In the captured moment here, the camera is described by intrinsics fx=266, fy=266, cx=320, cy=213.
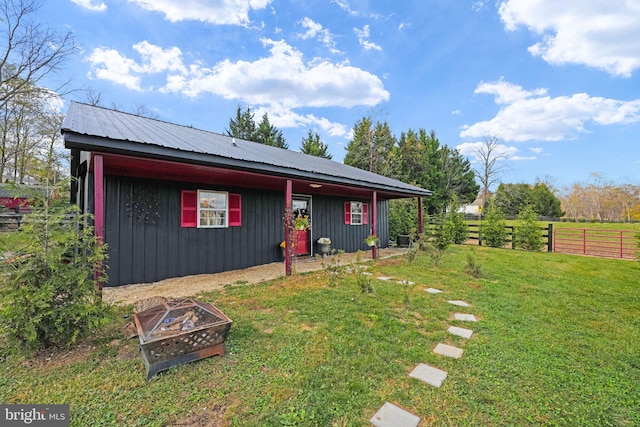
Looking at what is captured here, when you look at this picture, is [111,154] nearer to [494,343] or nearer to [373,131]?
[494,343]

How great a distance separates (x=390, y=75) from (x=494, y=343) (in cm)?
1303

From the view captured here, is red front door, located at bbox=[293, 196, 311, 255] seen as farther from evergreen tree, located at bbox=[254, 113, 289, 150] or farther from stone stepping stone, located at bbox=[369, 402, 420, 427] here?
evergreen tree, located at bbox=[254, 113, 289, 150]

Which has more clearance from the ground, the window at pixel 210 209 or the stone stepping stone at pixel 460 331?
the window at pixel 210 209

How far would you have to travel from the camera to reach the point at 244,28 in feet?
31.0

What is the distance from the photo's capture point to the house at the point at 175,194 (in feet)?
11.8

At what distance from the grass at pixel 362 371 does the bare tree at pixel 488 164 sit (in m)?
24.7

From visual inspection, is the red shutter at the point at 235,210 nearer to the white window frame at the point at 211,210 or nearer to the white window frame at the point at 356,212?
the white window frame at the point at 211,210

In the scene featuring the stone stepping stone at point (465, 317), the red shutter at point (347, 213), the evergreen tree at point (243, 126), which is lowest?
the stone stepping stone at point (465, 317)

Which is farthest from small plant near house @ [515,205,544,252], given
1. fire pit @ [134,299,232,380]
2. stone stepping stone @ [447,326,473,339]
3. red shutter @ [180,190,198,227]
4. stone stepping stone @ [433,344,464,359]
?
fire pit @ [134,299,232,380]

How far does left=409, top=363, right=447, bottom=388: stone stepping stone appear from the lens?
1923mm

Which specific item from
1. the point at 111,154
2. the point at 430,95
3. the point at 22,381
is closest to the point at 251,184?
the point at 111,154

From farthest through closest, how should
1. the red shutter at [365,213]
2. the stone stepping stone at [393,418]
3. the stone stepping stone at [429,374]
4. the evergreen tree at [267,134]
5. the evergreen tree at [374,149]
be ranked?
the evergreen tree at [267,134] < the evergreen tree at [374,149] < the red shutter at [365,213] < the stone stepping stone at [429,374] < the stone stepping stone at [393,418]

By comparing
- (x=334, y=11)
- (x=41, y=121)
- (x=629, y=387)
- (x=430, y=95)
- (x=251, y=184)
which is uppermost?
(x=334, y=11)

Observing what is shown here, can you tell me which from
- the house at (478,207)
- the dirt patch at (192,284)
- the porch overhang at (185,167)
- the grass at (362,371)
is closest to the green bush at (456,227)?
the porch overhang at (185,167)
